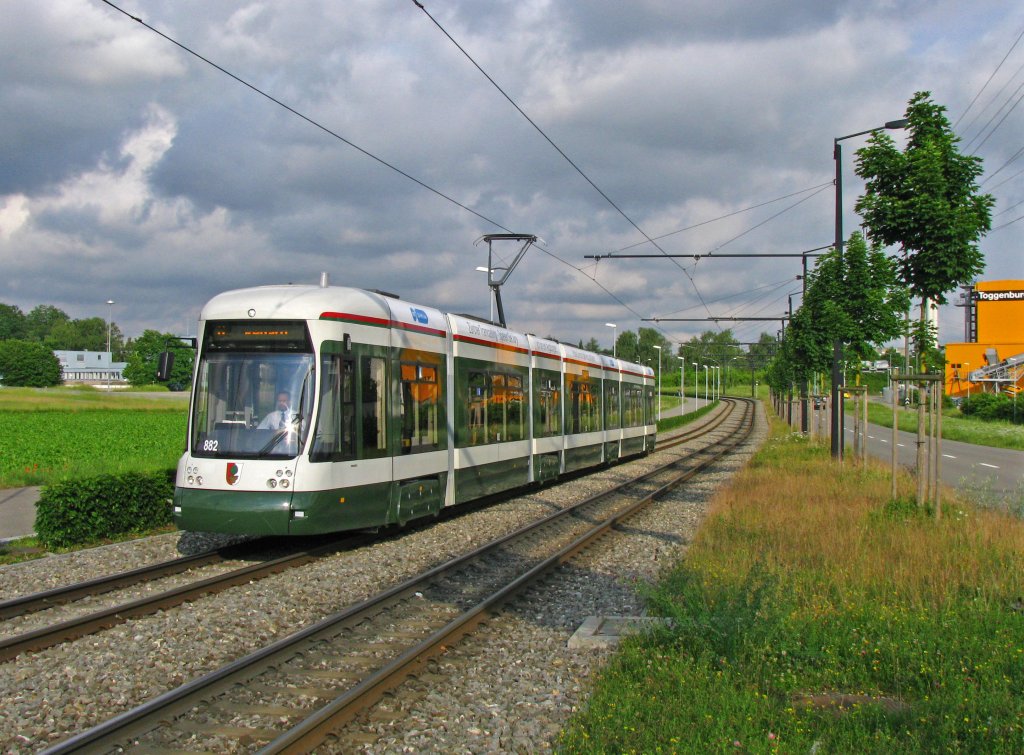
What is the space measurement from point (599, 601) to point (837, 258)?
455 inches

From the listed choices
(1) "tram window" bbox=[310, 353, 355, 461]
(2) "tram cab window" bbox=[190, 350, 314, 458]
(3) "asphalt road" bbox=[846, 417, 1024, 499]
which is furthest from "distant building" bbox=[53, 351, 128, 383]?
(1) "tram window" bbox=[310, 353, 355, 461]

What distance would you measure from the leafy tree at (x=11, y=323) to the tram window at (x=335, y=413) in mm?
171762

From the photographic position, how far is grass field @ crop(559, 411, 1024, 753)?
Answer: 15.7 ft

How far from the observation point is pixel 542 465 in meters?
18.9

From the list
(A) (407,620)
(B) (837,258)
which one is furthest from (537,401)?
(A) (407,620)

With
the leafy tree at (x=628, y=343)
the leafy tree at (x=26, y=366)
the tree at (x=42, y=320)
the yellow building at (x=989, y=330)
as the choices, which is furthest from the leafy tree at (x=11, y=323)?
the yellow building at (x=989, y=330)

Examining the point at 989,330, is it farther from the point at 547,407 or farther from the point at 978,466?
the point at 547,407

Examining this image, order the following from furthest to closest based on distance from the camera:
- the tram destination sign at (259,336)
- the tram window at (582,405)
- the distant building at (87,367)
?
the distant building at (87,367) < the tram window at (582,405) < the tram destination sign at (259,336)

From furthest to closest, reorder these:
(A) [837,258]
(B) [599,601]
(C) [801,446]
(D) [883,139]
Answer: (C) [801,446] < (A) [837,258] < (D) [883,139] < (B) [599,601]

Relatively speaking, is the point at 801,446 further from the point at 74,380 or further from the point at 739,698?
the point at 74,380

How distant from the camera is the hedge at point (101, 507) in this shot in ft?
39.3

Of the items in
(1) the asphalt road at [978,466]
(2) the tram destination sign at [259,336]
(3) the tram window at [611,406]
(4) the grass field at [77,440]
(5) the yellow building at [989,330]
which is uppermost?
(5) the yellow building at [989,330]

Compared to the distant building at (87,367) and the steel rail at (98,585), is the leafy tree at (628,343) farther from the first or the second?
the steel rail at (98,585)

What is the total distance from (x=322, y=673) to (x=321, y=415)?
14.4 feet
